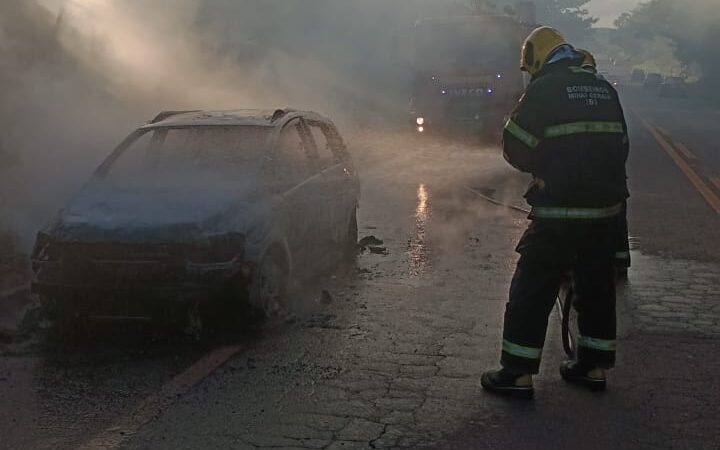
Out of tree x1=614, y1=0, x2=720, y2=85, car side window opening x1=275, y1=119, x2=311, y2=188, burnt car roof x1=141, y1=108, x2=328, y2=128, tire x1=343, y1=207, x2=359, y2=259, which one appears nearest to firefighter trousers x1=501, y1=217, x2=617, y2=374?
car side window opening x1=275, y1=119, x2=311, y2=188

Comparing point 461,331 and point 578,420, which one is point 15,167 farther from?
point 578,420

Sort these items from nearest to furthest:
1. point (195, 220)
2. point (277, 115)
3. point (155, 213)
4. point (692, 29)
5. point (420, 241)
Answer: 1. point (195, 220)
2. point (155, 213)
3. point (277, 115)
4. point (420, 241)
5. point (692, 29)

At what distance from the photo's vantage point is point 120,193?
6227 millimetres

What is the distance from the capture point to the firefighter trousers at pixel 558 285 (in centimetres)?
455

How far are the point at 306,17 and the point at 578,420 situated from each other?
73.6 feet

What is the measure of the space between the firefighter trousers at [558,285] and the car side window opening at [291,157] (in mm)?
2421

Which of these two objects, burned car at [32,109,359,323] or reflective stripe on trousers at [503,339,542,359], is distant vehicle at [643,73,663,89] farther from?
reflective stripe on trousers at [503,339,542,359]

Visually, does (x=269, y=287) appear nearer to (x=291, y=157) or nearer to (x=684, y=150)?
(x=291, y=157)

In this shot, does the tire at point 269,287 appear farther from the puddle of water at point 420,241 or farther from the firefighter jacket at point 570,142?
the firefighter jacket at point 570,142

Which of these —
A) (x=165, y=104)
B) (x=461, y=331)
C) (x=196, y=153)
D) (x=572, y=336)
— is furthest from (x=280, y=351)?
(x=165, y=104)

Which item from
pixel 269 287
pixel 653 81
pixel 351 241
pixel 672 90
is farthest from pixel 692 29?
pixel 269 287

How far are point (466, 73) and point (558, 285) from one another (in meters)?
13.7

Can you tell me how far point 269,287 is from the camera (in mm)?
5945

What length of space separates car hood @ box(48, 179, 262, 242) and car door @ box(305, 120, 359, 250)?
47.8 inches
